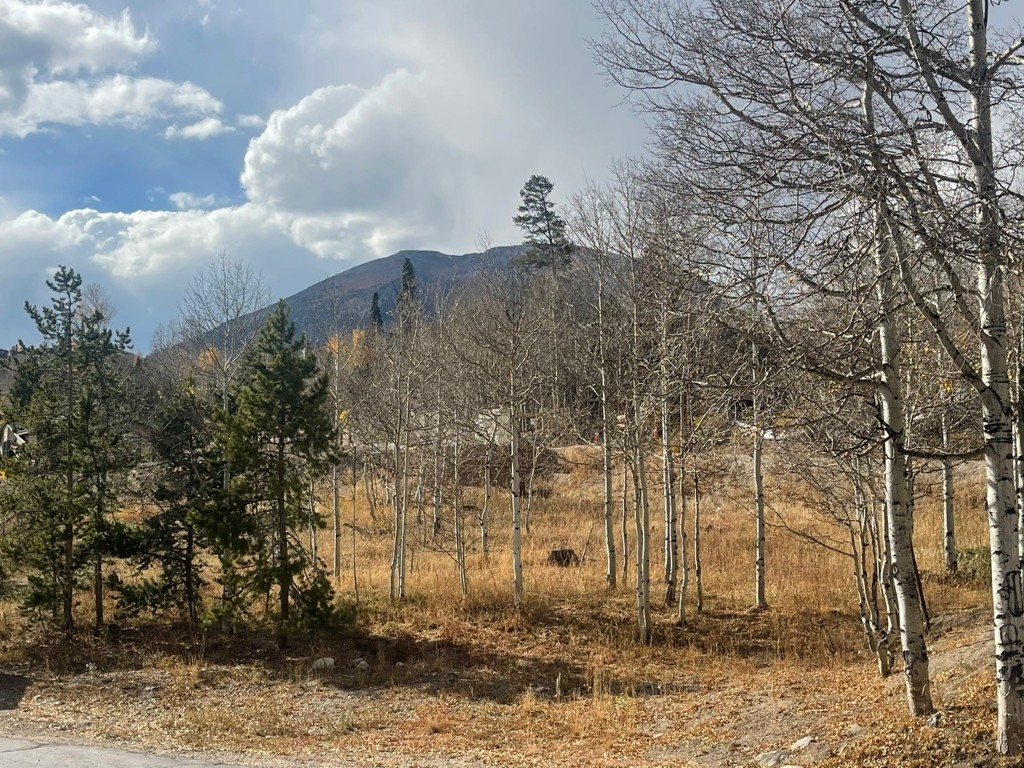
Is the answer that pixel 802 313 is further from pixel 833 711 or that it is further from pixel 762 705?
pixel 762 705

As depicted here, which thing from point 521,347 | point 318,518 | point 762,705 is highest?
point 521,347

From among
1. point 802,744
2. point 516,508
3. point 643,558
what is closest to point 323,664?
point 516,508

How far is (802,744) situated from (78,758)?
798 centimetres

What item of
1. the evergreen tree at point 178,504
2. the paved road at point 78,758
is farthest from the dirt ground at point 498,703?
the evergreen tree at point 178,504

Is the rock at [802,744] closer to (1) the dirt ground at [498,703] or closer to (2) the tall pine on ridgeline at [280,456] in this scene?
(1) the dirt ground at [498,703]

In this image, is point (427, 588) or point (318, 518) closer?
point (318, 518)

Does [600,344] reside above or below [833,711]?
above

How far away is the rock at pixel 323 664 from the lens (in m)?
15.4

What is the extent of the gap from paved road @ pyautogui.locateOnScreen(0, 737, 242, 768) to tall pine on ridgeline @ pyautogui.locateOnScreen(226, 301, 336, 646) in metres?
6.93

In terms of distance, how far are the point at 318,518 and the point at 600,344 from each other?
24.4 feet

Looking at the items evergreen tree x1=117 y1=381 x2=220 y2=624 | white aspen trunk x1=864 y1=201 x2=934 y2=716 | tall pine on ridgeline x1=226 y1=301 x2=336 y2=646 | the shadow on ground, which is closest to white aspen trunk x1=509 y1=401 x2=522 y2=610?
tall pine on ridgeline x1=226 y1=301 x2=336 y2=646

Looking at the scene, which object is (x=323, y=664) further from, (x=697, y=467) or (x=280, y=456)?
(x=697, y=467)

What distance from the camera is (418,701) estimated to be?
43.4ft

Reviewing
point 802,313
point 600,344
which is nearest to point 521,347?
point 600,344
